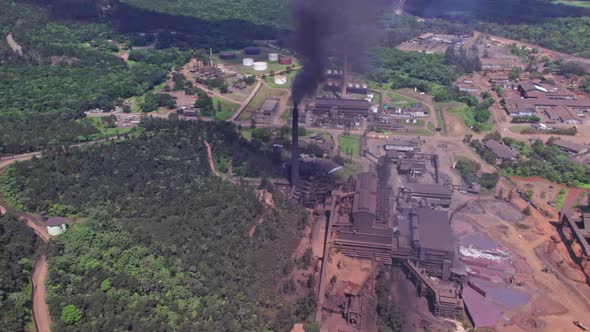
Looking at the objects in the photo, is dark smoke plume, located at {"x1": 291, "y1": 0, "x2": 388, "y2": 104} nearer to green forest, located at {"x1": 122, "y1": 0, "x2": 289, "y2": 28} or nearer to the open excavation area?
the open excavation area

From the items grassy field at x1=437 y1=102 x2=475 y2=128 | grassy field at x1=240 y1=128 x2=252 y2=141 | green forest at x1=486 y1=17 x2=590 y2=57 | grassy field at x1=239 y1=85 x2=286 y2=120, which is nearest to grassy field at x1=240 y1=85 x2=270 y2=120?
grassy field at x1=239 y1=85 x2=286 y2=120

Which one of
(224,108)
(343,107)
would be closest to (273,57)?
(224,108)

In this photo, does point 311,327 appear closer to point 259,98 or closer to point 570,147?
point 570,147

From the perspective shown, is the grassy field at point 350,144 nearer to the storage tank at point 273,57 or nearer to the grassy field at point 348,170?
the grassy field at point 348,170

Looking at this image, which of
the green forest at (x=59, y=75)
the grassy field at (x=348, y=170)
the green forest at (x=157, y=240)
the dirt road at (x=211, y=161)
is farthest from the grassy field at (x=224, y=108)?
the grassy field at (x=348, y=170)

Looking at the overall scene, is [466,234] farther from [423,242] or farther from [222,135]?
[222,135]

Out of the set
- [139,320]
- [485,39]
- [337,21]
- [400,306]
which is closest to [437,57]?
[485,39]
